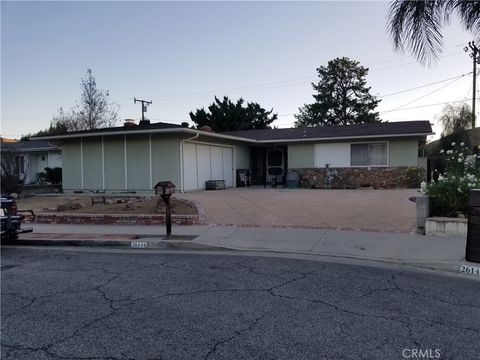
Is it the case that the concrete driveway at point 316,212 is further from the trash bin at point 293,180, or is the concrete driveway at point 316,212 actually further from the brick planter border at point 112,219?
the trash bin at point 293,180

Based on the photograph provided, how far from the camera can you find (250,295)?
18.6 feet

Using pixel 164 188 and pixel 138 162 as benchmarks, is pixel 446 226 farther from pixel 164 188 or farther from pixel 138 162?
pixel 138 162

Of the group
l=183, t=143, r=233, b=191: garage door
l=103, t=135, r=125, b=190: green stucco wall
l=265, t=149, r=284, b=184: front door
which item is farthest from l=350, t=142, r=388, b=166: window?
l=103, t=135, r=125, b=190: green stucco wall

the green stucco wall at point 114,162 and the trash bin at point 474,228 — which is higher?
the green stucco wall at point 114,162

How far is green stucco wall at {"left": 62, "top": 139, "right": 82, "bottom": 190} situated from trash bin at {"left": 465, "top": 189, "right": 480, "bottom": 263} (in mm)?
17472

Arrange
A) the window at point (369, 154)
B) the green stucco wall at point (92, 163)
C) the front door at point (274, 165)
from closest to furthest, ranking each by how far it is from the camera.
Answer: the green stucco wall at point (92, 163), the window at point (369, 154), the front door at point (274, 165)

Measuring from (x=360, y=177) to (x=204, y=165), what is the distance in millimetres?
7967

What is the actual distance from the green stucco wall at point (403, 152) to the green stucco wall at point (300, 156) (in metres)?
4.04

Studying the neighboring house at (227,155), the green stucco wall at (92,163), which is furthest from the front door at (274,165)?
the green stucco wall at (92,163)

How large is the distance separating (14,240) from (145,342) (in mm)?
7530

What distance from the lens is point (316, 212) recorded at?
1278cm

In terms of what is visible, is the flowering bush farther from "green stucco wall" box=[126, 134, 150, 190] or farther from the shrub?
"green stucco wall" box=[126, 134, 150, 190]

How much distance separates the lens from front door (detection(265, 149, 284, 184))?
83.6 feet

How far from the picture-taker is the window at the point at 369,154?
2219cm
